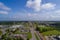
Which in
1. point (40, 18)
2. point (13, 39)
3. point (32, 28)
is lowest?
point (13, 39)

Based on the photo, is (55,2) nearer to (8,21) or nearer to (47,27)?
(47,27)

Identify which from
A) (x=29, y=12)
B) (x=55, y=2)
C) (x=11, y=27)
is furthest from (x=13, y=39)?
(x=55, y=2)

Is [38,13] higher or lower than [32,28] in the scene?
higher

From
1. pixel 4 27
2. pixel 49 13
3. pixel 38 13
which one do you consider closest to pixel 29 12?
pixel 38 13

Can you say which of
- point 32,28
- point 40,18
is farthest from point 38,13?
point 32,28

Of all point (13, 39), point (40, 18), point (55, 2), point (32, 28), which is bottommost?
point (13, 39)

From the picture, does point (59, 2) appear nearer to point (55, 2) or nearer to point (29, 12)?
→ point (55, 2)

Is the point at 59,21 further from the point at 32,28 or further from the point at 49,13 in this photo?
the point at 32,28

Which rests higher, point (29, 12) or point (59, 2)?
point (59, 2)
